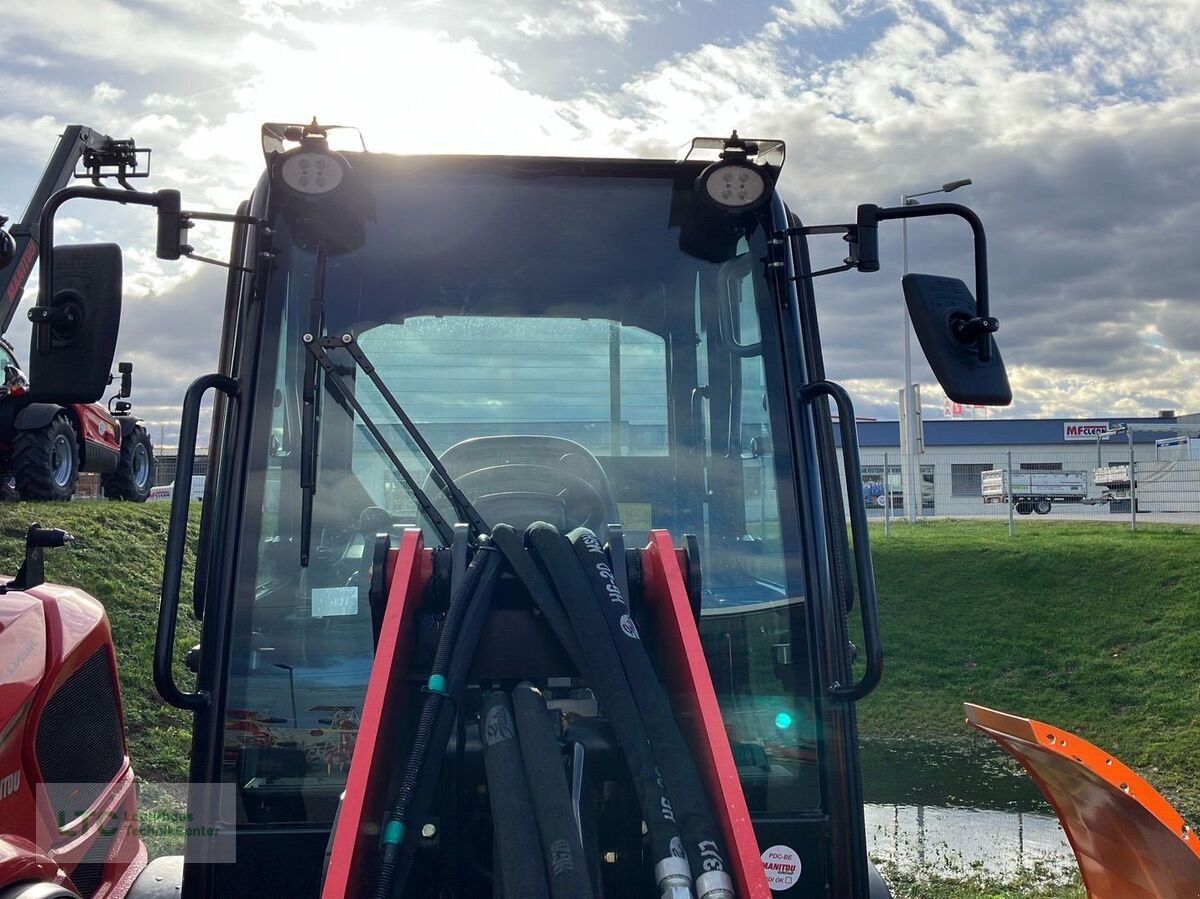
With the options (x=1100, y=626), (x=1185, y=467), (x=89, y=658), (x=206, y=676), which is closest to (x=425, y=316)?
(x=206, y=676)

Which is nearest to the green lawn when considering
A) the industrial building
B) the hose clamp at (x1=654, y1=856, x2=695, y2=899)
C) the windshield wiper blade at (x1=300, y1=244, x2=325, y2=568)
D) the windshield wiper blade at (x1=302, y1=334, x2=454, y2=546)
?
the windshield wiper blade at (x1=300, y1=244, x2=325, y2=568)

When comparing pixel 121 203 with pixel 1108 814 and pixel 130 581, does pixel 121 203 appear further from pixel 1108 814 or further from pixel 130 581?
pixel 130 581

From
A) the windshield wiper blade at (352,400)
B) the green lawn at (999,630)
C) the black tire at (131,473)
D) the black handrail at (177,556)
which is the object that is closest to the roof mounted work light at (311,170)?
the windshield wiper blade at (352,400)

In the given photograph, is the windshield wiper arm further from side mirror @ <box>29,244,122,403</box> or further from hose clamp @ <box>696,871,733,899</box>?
hose clamp @ <box>696,871,733,899</box>

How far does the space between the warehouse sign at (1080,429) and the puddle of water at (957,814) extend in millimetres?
45212

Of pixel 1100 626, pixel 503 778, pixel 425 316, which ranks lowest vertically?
pixel 1100 626

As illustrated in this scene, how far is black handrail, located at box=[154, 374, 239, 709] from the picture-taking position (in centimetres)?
247

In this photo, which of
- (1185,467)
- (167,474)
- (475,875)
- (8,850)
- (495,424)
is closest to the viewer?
(8,850)

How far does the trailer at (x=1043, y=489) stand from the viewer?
113ft

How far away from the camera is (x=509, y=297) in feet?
10.1

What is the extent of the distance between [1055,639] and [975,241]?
11.1 meters

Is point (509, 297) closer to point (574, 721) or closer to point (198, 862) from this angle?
point (574, 721)

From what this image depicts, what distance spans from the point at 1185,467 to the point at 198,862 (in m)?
18.8

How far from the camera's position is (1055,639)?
12.7 metres
